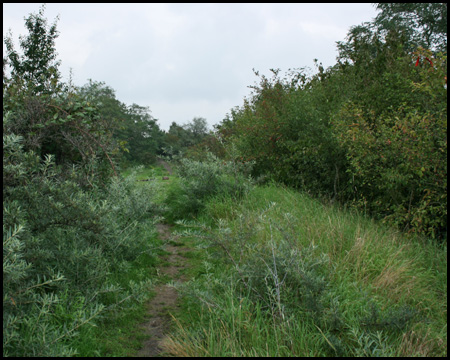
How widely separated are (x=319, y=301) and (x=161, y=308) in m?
1.66

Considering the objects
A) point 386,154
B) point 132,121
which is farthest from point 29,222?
point 132,121

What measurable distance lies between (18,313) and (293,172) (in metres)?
6.53

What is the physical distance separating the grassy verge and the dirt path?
0.53 feet

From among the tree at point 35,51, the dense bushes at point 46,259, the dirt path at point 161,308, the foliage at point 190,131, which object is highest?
the foliage at point 190,131

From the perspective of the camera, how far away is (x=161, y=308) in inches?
144

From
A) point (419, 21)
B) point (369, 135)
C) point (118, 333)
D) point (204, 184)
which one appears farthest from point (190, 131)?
point (118, 333)

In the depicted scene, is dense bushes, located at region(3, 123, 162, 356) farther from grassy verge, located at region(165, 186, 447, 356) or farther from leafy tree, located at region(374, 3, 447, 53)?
leafy tree, located at region(374, 3, 447, 53)

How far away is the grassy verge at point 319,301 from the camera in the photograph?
2637 mm

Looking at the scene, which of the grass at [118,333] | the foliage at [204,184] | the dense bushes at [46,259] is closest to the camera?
the dense bushes at [46,259]

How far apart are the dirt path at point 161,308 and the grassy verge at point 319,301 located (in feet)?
0.53

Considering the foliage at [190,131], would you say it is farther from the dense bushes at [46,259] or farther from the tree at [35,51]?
the dense bushes at [46,259]

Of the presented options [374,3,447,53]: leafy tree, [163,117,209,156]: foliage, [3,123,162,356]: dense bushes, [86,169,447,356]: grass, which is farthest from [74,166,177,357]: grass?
[163,117,209,156]: foliage

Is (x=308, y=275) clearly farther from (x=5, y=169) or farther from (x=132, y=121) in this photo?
(x=132, y=121)

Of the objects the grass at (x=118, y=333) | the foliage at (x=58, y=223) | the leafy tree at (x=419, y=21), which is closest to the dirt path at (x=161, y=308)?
the grass at (x=118, y=333)
